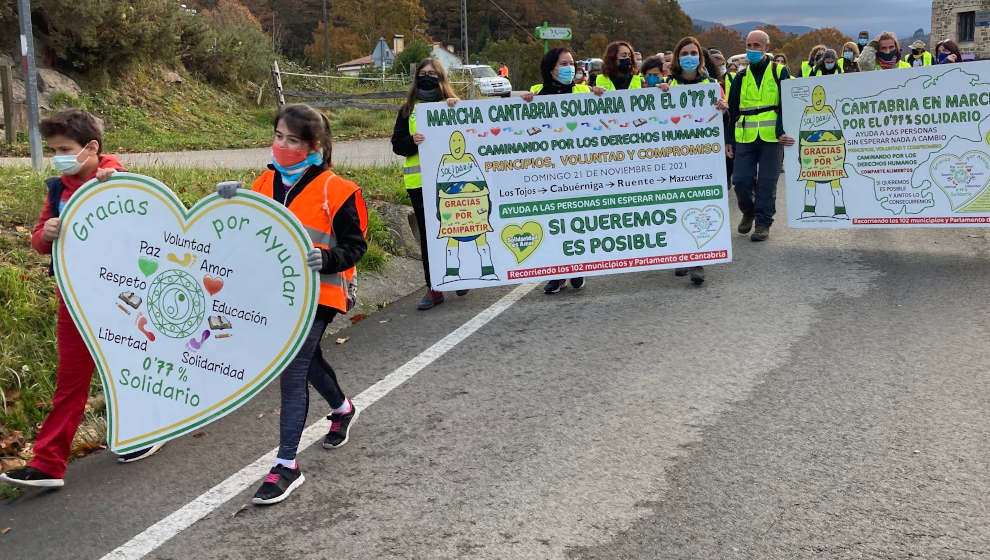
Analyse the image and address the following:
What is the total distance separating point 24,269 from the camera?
22.1 ft

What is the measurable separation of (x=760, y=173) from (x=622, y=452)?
6.01 metres

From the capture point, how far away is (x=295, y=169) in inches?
173

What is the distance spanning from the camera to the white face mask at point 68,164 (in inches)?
174

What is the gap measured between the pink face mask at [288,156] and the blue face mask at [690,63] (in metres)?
5.44

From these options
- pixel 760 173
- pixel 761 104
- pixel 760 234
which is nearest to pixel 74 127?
pixel 761 104

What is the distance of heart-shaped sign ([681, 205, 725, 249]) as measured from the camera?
8.14 meters

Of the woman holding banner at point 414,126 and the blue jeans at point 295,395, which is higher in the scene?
the woman holding banner at point 414,126

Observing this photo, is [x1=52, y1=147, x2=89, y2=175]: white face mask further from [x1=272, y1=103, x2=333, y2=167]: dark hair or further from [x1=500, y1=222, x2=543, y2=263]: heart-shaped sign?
[x1=500, y1=222, x2=543, y2=263]: heart-shaped sign

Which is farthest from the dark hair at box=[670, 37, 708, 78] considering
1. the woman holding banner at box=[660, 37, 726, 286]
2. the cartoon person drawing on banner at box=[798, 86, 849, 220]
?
the cartoon person drawing on banner at box=[798, 86, 849, 220]

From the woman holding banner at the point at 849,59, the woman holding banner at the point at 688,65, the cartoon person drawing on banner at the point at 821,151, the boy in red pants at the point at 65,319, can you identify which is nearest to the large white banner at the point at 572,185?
the woman holding banner at the point at 688,65

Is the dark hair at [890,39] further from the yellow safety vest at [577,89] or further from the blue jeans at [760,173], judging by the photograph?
the yellow safety vest at [577,89]

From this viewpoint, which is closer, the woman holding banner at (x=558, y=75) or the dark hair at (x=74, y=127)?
the dark hair at (x=74, y=127)

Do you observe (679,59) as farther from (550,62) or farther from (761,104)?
(550,62)

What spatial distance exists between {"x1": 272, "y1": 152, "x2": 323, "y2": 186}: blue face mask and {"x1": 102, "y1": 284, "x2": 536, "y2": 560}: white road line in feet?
4.32
